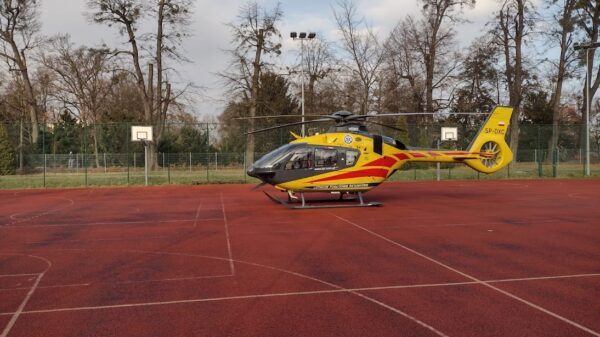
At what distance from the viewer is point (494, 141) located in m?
17.5

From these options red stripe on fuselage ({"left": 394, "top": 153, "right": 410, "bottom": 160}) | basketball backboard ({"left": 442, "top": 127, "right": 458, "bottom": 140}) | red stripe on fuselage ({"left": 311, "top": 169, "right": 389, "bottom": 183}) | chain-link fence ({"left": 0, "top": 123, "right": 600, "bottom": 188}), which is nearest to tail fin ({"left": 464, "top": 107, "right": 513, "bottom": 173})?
red stripe on fuselage ({"left": 394, "top": 153, "right": 410, "bottom": 160})

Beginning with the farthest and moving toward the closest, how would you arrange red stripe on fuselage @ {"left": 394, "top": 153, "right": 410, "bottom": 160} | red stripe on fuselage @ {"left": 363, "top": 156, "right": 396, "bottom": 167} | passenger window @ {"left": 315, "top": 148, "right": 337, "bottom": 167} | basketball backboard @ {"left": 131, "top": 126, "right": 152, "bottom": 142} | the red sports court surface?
basketball backboard @ {"left": 131, "top": 126, "right": 152, "bottom": 142} < red stripe on fuselage @ {"left": 394, "top": 153, "right": 410, "bottom": 160} < red stripe on fuselage @ {"left": 363, "top": 156, "right": 396, "bottom": 167} < passenger window @ {"left": 315, "top": 148, "right": 337, "bottom": 167} < the red sports court surface

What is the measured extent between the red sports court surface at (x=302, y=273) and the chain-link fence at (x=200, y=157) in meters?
15.2

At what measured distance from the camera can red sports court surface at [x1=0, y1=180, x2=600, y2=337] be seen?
526cm

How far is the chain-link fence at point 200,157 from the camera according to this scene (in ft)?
96.1

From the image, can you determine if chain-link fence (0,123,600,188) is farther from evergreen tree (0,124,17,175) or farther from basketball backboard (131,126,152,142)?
basketball backboard (131,126,152,142)

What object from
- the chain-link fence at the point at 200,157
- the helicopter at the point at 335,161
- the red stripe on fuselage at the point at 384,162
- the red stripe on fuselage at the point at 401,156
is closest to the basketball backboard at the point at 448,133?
the chain-link fence at the point at 200,157

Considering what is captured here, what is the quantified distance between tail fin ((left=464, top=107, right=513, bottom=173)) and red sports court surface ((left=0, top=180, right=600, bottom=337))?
3.54 meters

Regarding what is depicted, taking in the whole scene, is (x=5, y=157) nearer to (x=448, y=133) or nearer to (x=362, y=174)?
(x=362, y=174)

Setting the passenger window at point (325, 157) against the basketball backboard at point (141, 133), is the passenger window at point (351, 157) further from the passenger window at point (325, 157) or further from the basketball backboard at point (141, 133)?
the basketball backboard at point (141, 133)

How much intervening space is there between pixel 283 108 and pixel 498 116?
1175 inches

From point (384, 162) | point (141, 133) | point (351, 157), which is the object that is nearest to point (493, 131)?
point (384, 162)

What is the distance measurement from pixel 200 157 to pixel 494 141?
63.8ft

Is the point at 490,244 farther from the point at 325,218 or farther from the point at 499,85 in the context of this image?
the point at 499,85
